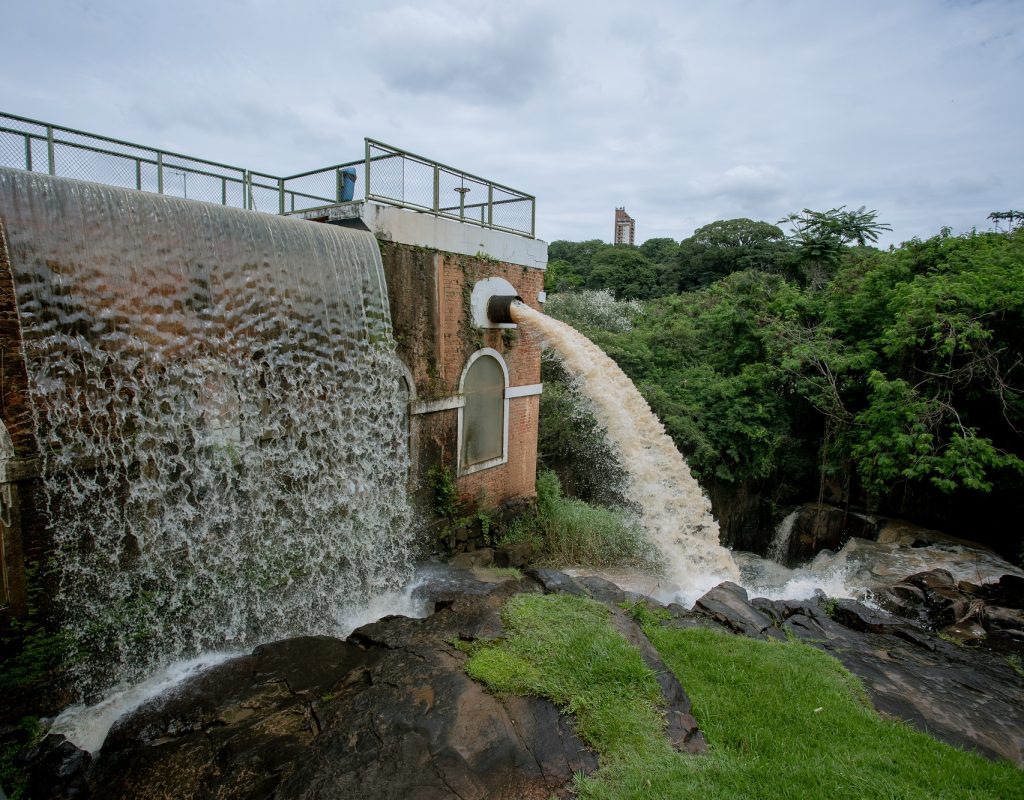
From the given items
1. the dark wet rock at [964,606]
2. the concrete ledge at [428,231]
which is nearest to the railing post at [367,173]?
the concrete ledge at [428,231]

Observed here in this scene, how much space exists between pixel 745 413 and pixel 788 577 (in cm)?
404

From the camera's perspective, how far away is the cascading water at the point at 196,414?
4801mm

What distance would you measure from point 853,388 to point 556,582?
10.0 meters

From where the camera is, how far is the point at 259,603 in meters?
6.38

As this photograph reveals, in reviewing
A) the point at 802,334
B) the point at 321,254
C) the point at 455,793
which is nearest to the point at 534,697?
the point at 455,793

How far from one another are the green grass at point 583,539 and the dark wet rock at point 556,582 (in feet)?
→ 6.49

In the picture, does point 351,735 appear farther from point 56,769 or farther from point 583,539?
point 583,539

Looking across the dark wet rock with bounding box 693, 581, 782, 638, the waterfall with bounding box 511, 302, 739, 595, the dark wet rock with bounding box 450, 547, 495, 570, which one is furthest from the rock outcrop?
the dark wet rock with bounding box 450, 547, 495, 570

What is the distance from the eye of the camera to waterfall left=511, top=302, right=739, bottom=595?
8.95 meters

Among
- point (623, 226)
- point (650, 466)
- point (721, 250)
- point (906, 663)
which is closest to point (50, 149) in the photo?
point (650, 466)

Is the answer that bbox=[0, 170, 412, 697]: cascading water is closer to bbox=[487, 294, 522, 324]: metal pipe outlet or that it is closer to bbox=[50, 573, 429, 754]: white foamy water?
bbox=[50, 573, 429, 754]: white foamy water

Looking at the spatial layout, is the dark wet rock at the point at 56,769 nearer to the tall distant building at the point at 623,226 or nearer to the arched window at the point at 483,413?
the arched window at the point at 483,413

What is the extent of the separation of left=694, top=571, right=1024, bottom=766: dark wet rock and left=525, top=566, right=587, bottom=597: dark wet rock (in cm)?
145

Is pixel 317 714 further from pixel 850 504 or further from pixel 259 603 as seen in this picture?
pixel 850 504
